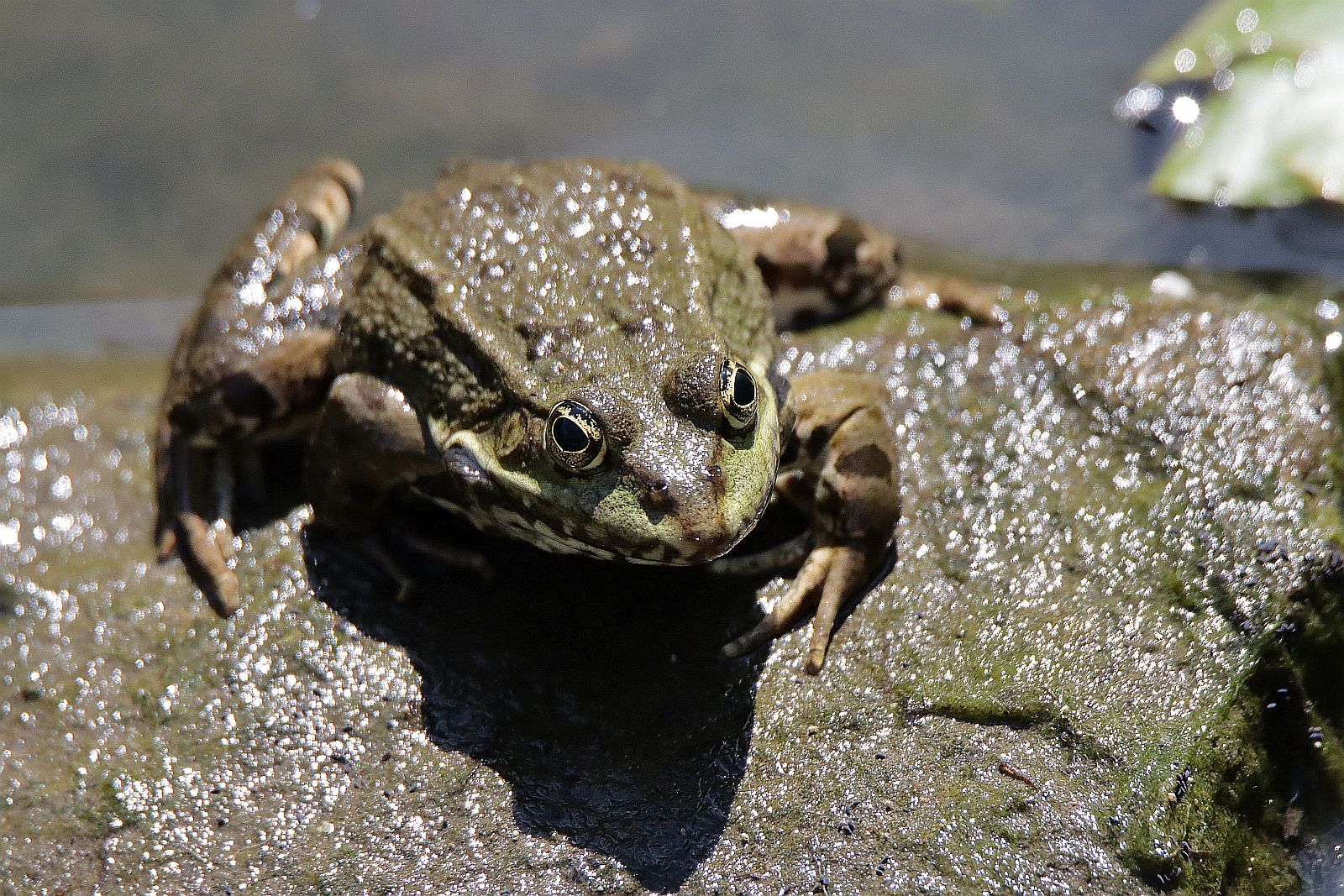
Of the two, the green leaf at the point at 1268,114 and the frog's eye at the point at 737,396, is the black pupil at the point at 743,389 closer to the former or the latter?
the frog's eye at the point at 737,396

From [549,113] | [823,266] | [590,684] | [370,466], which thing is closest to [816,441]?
[590,684]

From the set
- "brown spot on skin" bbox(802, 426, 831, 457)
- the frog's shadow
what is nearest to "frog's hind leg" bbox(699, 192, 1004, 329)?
"brown spot on skin" bbox(802, 426, 831, 457)

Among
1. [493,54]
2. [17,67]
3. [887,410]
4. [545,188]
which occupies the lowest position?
[17,67]

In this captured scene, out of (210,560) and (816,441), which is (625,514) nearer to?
(816,441)

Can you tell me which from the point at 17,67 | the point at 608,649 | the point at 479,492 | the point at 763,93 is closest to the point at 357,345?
the point at 479,492

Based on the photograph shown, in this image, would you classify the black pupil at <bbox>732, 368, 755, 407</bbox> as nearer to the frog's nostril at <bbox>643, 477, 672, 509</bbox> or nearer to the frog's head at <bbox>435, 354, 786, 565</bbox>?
the frog's head at <bbox>435, 354, 786, 565</bbox>

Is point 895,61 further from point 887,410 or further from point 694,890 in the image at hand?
point 694,890
